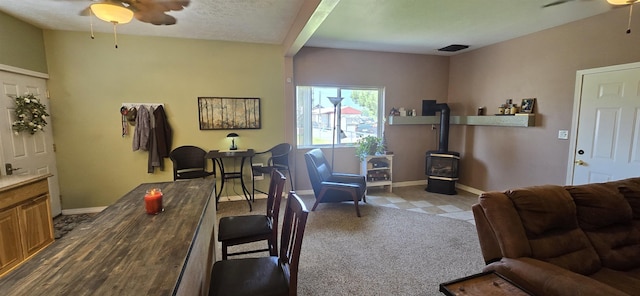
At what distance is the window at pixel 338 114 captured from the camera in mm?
4930

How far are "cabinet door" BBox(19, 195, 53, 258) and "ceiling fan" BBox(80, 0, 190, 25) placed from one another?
80.6 inches

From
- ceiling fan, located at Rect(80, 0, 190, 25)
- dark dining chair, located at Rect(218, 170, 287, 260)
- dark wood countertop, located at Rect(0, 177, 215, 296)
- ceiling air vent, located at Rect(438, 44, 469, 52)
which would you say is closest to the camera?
dark wood countertop, located at Rect(0, 177, 215, 296)

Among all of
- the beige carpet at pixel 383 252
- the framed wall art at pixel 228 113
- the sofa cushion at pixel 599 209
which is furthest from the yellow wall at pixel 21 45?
the sofa cushion at pixel 599 209

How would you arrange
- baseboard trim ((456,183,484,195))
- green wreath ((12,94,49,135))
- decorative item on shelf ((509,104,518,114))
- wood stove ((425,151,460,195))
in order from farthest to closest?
baseboard trim ((456,183,484,195)) → wood stove ((425,151,460,195)) → decorative item on shelf ((509,104,518,114)) → green wreath ((12,94,49,135))

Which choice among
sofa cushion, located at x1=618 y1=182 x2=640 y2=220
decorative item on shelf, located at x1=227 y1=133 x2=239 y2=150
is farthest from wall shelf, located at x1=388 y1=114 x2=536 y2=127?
decorative item on shelf, located at x1=227 y1=133 x2=239 y2=150

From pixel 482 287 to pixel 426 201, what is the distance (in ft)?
11.1

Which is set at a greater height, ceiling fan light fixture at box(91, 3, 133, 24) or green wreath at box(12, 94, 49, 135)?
ceiling fan light fixture at box(91, 3, 133, 24)

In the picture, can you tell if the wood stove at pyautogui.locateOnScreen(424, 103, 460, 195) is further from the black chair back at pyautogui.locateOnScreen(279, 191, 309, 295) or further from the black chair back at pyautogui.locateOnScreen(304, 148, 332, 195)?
the black chair back at pyautogui.locateOnScreen(279, 191, 309, 295)

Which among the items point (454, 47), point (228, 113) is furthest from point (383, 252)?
point (454, 47)

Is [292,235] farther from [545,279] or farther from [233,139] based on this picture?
[233,139]

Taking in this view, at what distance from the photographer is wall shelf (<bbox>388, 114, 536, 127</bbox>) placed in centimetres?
400

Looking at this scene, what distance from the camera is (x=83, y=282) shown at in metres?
0.94

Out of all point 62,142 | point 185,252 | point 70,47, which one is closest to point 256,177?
point 62,142

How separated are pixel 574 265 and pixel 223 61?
461 cm
